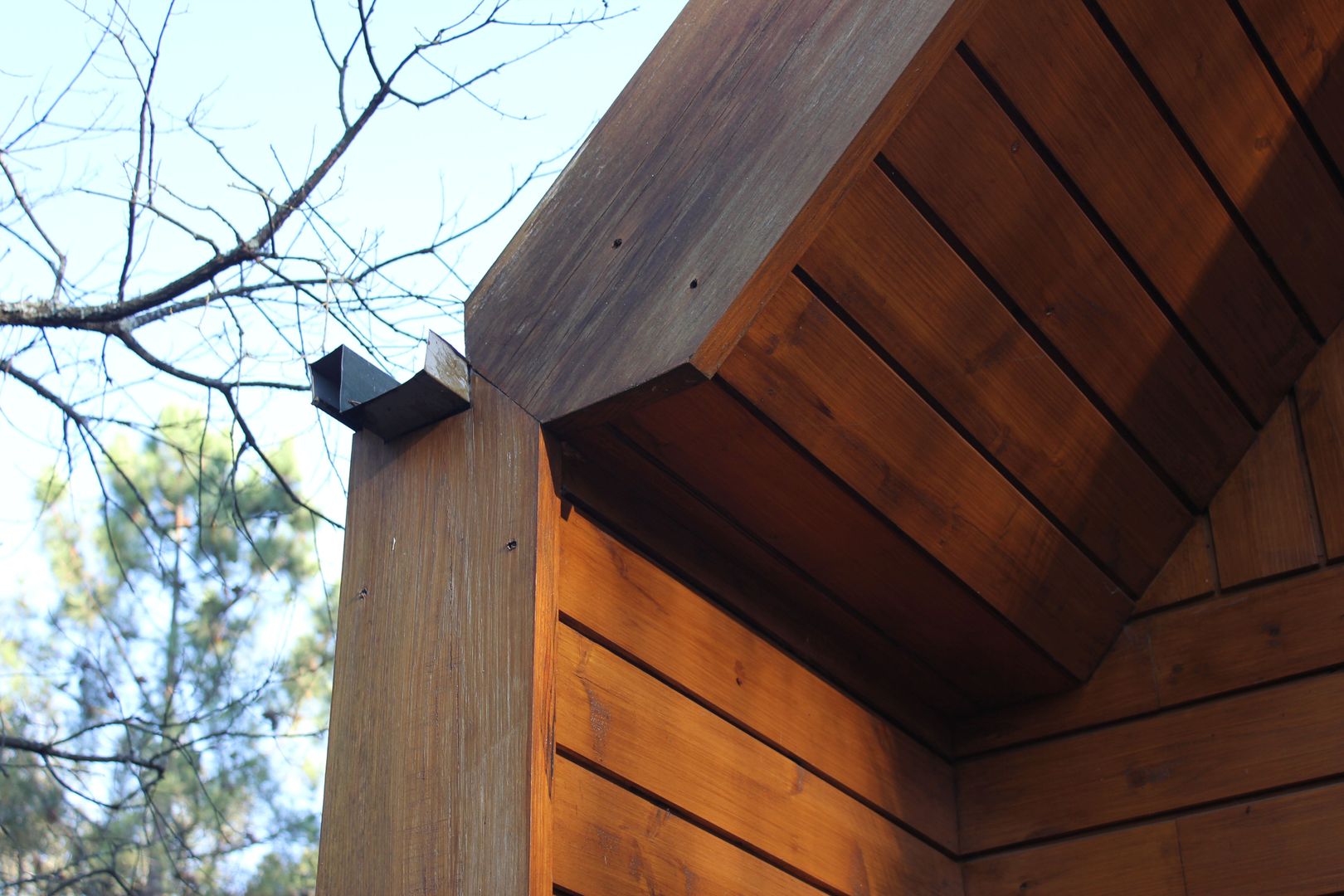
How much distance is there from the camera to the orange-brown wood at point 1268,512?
202cm

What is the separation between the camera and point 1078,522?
193 cm

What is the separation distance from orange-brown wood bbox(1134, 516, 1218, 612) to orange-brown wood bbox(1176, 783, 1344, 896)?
0.35 m

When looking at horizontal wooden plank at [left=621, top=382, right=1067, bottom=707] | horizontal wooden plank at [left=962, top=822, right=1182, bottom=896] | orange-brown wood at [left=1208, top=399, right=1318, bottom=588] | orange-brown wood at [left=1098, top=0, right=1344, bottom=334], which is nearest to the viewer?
horizontal wooden plank at [left=621, top=382, right=1067, bottom=707]

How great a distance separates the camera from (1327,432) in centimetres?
208

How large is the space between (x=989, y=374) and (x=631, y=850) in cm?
75

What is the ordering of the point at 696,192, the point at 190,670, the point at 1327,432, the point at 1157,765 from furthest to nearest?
the point at 190,670 < the point at 1327,432 < the point at 1157,765 < the point at 696,192

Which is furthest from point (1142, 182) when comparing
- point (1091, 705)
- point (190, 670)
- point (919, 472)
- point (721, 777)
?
point (190, 670)

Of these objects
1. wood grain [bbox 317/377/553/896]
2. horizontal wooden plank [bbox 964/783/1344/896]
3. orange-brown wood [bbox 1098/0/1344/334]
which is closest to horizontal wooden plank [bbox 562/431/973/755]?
wood grain [bbox 317/377/553/896]

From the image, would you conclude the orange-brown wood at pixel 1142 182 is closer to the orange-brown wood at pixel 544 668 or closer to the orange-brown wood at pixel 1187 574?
the orange-brown wood at pixel 1187 574

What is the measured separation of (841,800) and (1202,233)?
95cm

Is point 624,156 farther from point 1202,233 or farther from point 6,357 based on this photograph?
point 6,357

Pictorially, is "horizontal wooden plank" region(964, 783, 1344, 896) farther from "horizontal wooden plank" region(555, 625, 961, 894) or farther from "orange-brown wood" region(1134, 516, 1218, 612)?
"orange-brown wood" region(1134, 516, 1218, 612)

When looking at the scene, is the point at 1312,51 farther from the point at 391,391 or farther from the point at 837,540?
the point at 391,391

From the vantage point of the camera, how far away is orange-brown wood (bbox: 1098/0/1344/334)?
167 centimetres
